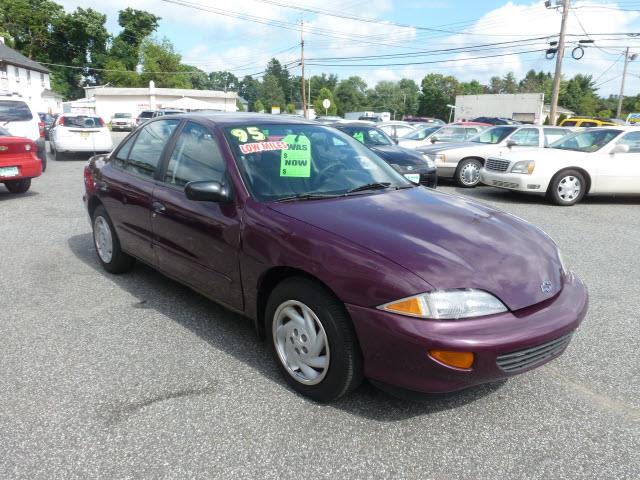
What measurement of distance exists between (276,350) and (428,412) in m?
0.92

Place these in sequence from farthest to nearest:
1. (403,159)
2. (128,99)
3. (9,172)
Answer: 1. (128,99)
2. (403,159)
3. (9,172)

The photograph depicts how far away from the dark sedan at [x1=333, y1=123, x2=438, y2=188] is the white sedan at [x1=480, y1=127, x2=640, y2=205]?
1.44 metres

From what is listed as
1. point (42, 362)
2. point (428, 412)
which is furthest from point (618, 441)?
point (42, 362)

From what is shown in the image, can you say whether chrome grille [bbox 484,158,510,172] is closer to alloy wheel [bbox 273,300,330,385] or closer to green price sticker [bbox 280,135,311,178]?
green price sticker [bbox 280,135,311,178]

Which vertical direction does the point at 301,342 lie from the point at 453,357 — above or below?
below

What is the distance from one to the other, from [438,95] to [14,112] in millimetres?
89217

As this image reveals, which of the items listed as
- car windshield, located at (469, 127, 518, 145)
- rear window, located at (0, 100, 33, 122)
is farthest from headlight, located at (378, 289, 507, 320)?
rear window, located at (0, 100, 33, 122)

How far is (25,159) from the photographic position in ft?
29.4

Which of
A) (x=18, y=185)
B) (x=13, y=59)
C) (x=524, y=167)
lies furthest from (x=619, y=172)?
(x=13, y=59)

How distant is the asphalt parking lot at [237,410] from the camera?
237cm

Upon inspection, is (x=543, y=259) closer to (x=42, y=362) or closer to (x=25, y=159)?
(x=42, y=362)

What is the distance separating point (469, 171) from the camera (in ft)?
37.6

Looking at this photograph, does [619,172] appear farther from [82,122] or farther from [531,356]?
[82,122]

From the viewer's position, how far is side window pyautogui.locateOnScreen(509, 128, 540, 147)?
11.6m
